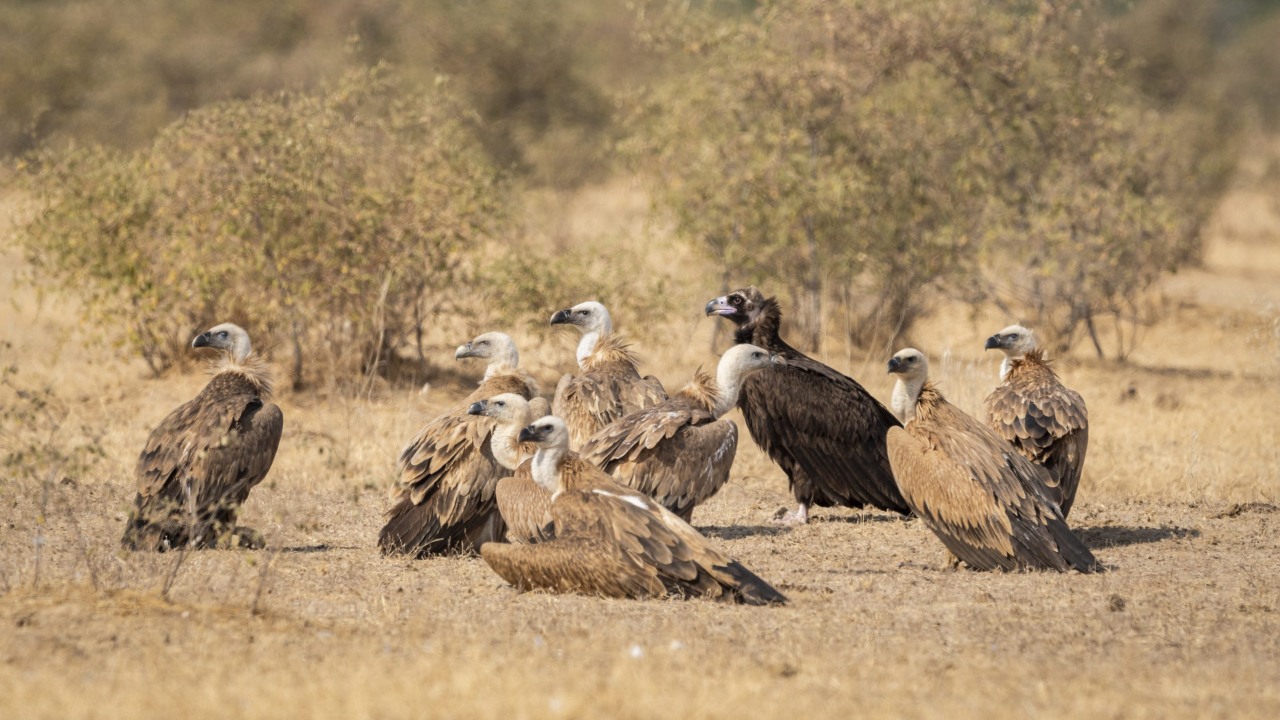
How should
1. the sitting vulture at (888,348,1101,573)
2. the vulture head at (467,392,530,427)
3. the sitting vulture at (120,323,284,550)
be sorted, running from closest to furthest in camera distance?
the sitting vulture at (888,348,1101,573), the vulture head at (467,392,530,427), the sitting vulture at (120,323,284,550)

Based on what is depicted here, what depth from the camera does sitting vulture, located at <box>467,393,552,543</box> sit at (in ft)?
26.1

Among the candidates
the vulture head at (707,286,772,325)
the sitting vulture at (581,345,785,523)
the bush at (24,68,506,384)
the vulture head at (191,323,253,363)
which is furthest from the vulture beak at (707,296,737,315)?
the bush at (24,68,506,384)

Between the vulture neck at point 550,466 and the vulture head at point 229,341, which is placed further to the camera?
the vulture head at point 229,341

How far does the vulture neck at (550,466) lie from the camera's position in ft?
25.7

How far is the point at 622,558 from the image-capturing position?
7.27 m

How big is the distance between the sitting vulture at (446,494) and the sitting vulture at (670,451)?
0.65 metres

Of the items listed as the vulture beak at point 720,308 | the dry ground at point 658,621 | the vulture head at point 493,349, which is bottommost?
the dry ground at point 658,621

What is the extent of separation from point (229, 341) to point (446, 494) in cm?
224

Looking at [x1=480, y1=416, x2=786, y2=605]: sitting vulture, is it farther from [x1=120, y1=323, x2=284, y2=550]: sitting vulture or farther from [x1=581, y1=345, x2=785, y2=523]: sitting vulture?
[x1=120, y1=323, x2=284, y2=550]: sitting vulture

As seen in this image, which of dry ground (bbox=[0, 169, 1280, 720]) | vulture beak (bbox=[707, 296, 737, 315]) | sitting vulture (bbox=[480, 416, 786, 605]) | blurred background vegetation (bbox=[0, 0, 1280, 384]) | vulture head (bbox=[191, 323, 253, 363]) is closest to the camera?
dry ground (bbox=[0, 169, 1280, 720])

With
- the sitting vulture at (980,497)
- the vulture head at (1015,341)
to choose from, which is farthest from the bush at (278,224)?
the sitting vulture at (980,497)

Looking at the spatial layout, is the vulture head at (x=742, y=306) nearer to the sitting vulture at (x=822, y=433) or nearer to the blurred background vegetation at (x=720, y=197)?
the sitting vulture at (x=822, y=433)

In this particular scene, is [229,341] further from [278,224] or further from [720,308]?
[278,224]

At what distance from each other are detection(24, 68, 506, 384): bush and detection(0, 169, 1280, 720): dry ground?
2602 mm
